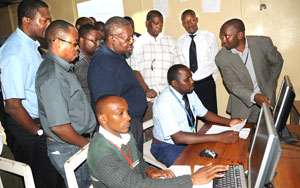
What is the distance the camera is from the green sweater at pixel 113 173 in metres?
1.22

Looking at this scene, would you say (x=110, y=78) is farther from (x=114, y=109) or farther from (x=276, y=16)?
(x=276, y=16)

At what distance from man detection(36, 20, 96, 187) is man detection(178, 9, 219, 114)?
2068 millimetres

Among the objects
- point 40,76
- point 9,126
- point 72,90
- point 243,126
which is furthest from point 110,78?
point 243,126

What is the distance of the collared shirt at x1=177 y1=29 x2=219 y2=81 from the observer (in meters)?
3.47

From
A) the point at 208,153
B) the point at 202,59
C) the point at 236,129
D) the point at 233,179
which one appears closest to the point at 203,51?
the point at 202,59

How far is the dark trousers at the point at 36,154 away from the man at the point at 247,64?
6.20 feet

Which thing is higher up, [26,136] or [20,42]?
[20,42]

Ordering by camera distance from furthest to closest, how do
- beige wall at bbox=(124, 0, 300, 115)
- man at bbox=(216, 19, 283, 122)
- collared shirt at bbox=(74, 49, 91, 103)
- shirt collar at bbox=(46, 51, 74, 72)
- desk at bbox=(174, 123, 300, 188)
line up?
beige wall at bbox=(124, 0, 300, 115)
man at bbox=(216, 19, 283, 122)
collared shirt at bbox=(74, 49, 91, 103)
shirt collar at bbox=(46, 51, 74, 72)
desk at bbox=(174, 123, 300, 188)

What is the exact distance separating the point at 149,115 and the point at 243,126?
1222mm

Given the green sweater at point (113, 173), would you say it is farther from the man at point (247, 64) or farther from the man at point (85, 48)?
the man at point (247, 64)

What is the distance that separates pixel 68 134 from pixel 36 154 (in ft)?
1.89

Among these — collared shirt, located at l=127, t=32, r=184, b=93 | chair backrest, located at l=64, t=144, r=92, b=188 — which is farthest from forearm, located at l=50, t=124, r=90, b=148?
collared shirt, located at l=127, t=32, r=184, b=93

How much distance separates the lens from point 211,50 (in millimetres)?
3523

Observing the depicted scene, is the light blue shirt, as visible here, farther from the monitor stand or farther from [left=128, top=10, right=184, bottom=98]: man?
[left=128, top=10, right=184, bottom=98]: man
